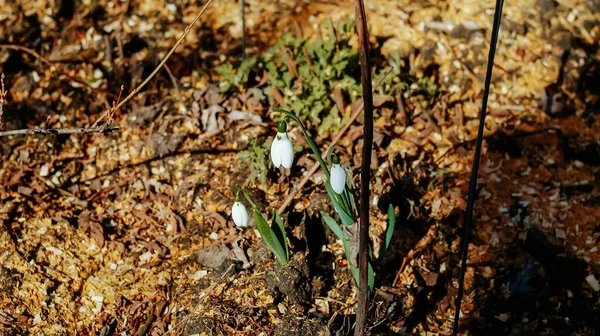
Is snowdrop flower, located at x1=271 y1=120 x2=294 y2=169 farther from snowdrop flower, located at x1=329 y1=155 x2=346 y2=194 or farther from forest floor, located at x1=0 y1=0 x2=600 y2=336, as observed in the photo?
forest floor, located at x1=0 y1=0 x2=600 y2=336

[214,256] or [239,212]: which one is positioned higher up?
[239,212]

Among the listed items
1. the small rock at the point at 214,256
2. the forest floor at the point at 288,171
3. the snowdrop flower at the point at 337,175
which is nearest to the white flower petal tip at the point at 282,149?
the snowdrop flower at the point at 337,175

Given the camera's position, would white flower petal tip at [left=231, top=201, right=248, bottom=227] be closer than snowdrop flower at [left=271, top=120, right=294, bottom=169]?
No

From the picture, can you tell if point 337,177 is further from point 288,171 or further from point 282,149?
point 288,171


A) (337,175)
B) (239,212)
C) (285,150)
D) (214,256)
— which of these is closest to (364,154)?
(337,175)

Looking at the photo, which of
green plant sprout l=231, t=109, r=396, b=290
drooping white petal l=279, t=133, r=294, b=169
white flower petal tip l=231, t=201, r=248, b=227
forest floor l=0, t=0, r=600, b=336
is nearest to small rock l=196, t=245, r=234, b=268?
forest floor l=0, t=0, r=600, b=336

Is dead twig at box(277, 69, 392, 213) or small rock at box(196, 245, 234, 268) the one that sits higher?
dead twig at box(277, 69, 392, 213)

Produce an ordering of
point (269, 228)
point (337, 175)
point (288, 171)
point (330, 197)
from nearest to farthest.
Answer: point (337, 175)
point (330, 197)
point (269, 228)
point (288, 171)
